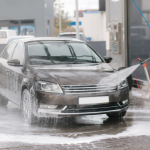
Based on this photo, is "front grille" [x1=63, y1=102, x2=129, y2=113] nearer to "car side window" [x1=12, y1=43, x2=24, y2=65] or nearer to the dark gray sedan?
the dark gray sedan

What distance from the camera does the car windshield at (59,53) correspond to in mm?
7129

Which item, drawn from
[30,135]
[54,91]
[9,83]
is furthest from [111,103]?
[9,83]

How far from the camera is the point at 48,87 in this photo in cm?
609

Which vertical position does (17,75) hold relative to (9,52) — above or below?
below

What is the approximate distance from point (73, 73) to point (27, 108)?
102 cm

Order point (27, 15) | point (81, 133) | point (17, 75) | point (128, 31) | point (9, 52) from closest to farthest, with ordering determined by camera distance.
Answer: point (81, 133) < point (17, 75) < point (9, 52) < point (128, 31) < point (27, 15)

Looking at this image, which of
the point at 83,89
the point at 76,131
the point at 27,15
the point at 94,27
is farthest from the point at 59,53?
the point at 94,27

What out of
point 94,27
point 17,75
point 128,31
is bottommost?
point 94,27

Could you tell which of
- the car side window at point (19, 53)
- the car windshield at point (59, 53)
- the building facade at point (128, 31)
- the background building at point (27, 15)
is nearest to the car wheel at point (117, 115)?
the car windshield at point (59, 53)

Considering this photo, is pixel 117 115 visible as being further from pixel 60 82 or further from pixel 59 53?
pixel 59 53

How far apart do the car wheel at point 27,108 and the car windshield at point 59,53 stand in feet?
2.35

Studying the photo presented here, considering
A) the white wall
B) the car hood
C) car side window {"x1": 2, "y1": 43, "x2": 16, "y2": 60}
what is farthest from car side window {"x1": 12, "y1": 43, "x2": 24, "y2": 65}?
the white wall

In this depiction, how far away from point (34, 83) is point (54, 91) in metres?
0.42

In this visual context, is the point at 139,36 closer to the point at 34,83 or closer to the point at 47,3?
the point at 34,83
